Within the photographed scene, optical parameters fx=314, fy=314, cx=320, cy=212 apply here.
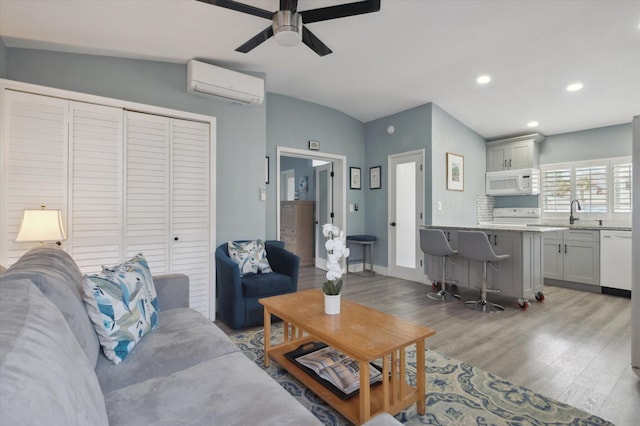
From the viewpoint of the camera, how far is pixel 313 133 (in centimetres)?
510

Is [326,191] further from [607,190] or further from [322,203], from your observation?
[607,190]

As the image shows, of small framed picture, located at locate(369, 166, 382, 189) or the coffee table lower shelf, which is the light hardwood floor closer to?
the coffee table lower shelf

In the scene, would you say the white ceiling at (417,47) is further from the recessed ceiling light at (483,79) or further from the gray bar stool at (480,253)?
the gray bar stool at (480,253)

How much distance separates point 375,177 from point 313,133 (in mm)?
1404

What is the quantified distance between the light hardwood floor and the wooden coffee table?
3.04 ft

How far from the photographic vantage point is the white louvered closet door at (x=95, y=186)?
2639 millimetres

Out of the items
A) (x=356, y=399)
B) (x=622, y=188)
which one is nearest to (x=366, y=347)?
(x=356, y=399)

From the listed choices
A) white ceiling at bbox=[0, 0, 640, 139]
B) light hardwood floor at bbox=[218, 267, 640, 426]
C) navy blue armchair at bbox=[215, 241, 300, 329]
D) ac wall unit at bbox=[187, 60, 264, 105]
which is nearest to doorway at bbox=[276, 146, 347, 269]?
white ceiling at bbox=[0, 0, 640, 139]

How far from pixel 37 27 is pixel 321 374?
3.24 metres

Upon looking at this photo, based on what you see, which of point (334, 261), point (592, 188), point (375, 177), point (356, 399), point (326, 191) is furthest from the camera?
point (326, 191)

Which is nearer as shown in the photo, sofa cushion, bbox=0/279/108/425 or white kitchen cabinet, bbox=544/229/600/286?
sofa cushion, bbox=0/279/108/425

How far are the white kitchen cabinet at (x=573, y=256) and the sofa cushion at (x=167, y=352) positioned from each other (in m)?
5.01

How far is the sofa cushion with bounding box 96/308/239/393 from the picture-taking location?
4.47 feet

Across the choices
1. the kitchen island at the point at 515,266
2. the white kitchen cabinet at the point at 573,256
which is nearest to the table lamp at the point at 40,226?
the kitchen island at the point at 515,266
